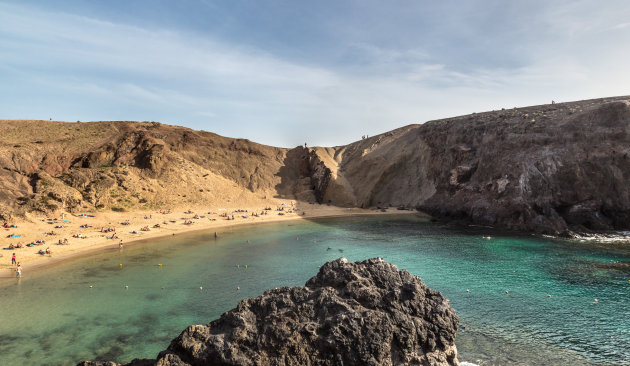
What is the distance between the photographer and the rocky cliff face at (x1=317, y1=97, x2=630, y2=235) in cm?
4942

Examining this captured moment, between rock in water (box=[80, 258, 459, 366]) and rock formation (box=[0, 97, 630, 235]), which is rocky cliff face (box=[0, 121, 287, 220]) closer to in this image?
rock formation (box=[0, 97, 630, 235])

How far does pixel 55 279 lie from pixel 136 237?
17.4 metres

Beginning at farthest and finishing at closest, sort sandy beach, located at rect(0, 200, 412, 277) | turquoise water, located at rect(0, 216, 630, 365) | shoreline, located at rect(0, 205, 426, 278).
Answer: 1. sandy beach, located at rect(0, 200, 412, 277)
2. shoreline, located at rect(0, 205, 426, 278)
3. turquoise water, located at rect(0, 216, 630, 365)

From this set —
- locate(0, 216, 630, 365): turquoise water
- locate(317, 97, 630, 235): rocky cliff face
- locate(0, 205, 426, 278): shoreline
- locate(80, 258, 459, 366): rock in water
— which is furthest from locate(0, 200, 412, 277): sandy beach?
locate(80, 258, 459, 366): rock in water

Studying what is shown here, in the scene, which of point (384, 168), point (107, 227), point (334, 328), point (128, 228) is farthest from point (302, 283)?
point (384, 168)

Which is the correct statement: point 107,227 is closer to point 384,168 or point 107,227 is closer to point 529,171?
point 384,168

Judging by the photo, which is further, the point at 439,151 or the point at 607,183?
the point at 439,151

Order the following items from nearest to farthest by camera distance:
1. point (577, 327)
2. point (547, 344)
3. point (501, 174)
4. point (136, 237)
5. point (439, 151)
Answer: point (547, 344) → point (577, 327) → point (136, 237) → point (501, 174) → point (439, 151)

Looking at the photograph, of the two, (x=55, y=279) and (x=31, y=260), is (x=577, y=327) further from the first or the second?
(x=31, y=260)

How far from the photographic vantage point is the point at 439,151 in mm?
77812

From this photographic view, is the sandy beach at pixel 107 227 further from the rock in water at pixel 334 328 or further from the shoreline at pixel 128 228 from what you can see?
the rock in water at pixel 334 328

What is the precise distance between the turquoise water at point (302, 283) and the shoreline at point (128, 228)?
280 cm

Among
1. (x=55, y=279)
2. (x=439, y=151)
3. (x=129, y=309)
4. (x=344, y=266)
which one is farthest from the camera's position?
(x=439, y=151)

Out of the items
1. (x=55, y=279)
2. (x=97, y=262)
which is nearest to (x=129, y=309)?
(x=55, y=279)
